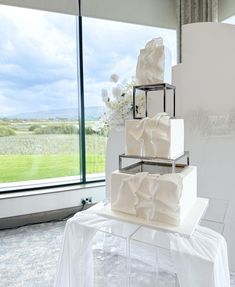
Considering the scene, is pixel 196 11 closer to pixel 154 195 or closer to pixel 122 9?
pixel 122 9

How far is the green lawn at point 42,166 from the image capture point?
119 inches

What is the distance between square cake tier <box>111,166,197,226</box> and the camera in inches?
40.2

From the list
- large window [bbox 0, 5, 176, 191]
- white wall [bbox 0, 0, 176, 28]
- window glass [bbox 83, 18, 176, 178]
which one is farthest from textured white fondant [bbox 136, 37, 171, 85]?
white wall [bbox 0, 0, 176, 28]

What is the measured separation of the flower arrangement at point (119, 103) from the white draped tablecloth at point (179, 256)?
885 mm

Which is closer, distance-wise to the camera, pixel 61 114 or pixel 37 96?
pixel 37 96

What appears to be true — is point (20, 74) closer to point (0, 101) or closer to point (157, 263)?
point (0, 101)

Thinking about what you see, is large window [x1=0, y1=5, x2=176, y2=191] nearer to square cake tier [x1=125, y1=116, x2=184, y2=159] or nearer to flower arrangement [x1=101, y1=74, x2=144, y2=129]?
flower arrangement [x1=101, y1=74, x2=144, y2=129]

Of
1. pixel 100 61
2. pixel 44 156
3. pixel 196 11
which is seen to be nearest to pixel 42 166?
pixel 44 156

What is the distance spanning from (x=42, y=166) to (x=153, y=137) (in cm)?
242

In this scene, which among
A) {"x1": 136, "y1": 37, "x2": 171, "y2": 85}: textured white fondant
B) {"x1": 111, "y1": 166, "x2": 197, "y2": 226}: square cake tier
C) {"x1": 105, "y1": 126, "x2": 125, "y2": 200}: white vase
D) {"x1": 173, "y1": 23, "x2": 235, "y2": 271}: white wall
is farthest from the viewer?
{"x1": 105, "y1": 126, "x2": 125, "y2": 200}: white vase

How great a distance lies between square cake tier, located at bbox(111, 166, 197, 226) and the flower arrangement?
0.93 m

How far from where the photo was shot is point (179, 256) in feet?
3.68

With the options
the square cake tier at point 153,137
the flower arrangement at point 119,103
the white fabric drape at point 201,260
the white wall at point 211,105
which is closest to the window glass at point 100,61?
Result: the flower arrangement at point 119,103

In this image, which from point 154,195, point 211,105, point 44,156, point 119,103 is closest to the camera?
point 154,195
